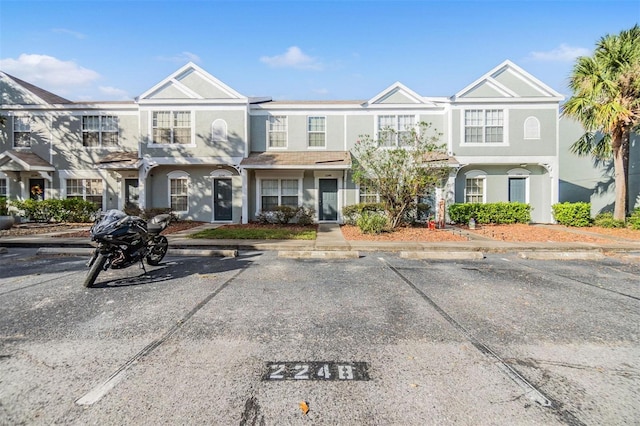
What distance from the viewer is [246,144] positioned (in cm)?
1537

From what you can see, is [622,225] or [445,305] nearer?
[445,305]

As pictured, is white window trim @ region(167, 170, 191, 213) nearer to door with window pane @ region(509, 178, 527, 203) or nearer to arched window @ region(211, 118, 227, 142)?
arched window @ region(211, 118, 227, 142)

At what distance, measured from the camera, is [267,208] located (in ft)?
53.4

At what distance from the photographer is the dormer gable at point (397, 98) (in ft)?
52.3

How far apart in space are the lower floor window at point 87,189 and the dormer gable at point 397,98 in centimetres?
1470

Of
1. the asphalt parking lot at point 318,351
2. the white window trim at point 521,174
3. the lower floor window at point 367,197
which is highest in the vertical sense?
the white window trim at point 521,174

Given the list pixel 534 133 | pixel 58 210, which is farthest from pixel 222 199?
pixel 534 133

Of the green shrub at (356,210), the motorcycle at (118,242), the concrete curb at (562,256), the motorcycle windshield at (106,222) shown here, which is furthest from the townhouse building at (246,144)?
the motorcycle windshield at (106,222)

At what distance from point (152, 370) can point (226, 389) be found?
0.79 metres

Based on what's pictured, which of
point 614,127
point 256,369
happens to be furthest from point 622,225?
point 256,369

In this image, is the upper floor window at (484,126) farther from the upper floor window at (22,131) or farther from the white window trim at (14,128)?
the upper floor window at (22,131)

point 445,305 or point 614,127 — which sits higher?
point 614,127

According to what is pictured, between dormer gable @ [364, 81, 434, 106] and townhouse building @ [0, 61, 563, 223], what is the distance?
51 mm

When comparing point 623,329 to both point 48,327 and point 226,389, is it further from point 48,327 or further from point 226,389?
point 48,327
